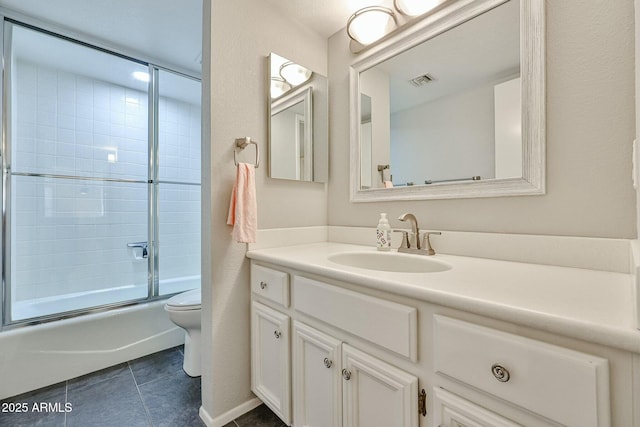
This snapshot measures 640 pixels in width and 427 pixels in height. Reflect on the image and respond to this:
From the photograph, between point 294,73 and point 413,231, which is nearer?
point 413,231

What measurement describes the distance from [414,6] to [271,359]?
1789mm

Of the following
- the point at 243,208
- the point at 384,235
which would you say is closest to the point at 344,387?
the point at 384,235

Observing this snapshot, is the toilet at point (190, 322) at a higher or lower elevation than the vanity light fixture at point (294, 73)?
lower

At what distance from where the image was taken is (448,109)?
47.6 inches

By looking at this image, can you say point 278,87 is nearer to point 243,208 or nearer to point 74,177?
point 243,208

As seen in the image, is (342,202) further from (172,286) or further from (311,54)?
(172,286)

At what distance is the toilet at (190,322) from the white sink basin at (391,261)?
1009 mm

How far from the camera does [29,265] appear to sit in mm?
2148

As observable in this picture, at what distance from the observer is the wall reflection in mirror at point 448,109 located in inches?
40.9

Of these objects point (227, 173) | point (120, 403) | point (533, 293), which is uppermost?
point (227, 173)

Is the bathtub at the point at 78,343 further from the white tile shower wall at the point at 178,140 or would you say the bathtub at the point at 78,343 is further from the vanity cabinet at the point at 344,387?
the vanity cabinet at the point at 344,387

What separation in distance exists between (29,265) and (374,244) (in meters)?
2.74

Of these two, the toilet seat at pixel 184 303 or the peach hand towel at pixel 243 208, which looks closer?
the peach hand towel at pixel 243 208

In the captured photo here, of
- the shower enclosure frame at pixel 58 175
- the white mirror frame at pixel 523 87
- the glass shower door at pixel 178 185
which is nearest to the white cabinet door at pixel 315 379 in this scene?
the white mirror frame at pixel 523 87
